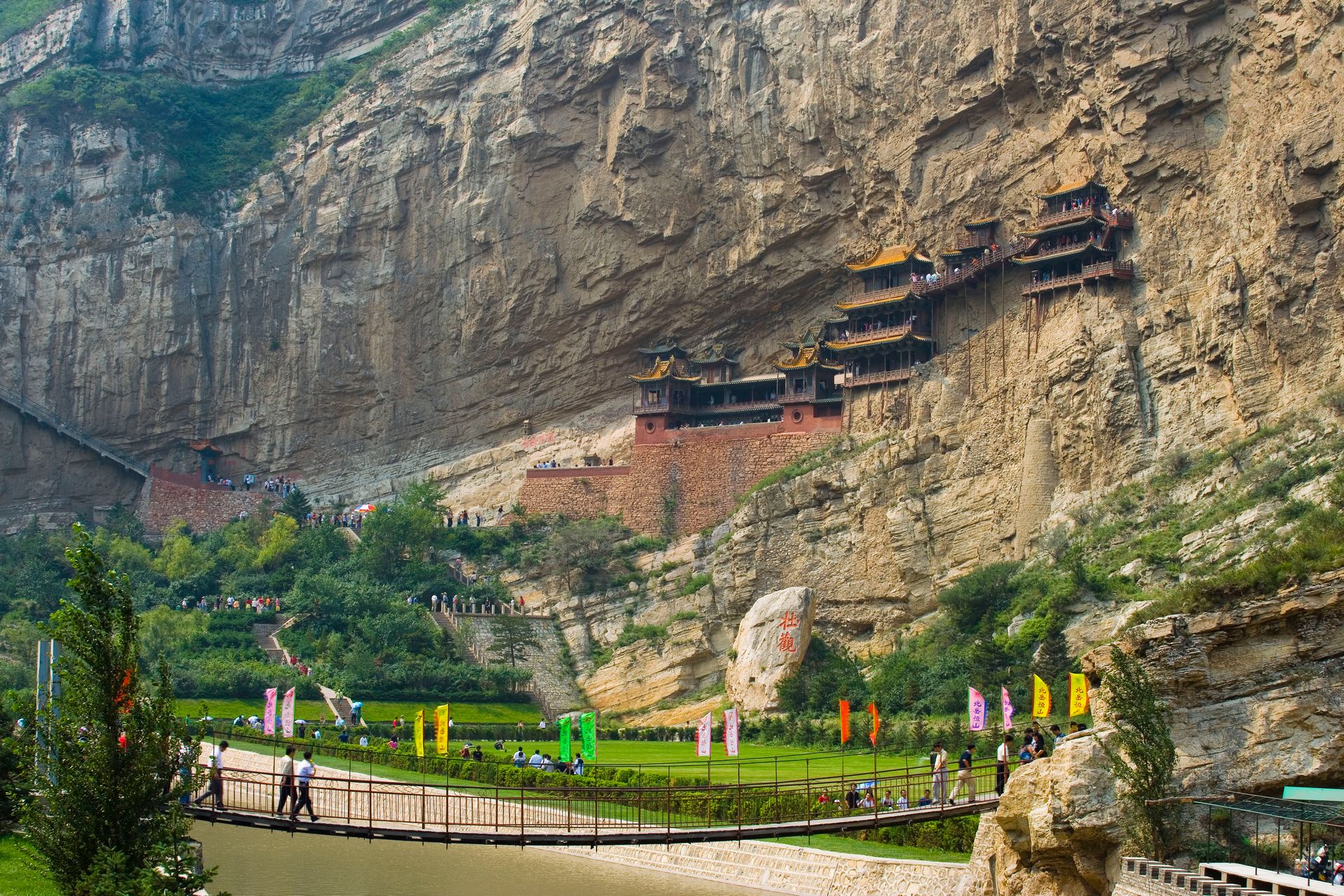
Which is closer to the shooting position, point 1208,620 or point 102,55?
point 1208,620

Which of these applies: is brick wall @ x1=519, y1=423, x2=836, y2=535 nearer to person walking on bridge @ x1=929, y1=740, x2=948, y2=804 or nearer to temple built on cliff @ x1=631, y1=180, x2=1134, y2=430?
temple built on cliff @ x1=631, y1=180, x2=1134, y2=430

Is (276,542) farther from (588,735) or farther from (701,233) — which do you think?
(588,735)

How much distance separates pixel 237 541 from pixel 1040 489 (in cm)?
2682

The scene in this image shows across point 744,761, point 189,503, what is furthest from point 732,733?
point 189,503

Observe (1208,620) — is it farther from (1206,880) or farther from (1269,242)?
(1269,242)

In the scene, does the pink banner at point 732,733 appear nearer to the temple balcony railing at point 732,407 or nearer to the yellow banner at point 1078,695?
the yellow banner at point 1078,695

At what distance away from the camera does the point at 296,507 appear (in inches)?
2215

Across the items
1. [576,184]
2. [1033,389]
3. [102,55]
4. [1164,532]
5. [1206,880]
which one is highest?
[102,55]

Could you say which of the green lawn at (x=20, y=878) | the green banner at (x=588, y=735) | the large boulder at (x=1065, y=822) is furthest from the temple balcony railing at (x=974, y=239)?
the green lawn at (x=20, y=878)

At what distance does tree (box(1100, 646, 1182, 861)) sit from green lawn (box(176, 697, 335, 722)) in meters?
25.2

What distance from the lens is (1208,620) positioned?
1864 cm

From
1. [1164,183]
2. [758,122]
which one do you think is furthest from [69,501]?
[1164,183]

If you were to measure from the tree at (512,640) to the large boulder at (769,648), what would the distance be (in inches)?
271

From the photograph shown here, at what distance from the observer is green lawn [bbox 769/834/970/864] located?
22781 millimetres
